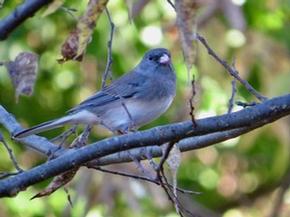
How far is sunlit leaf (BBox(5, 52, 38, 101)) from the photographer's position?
5.67 feet

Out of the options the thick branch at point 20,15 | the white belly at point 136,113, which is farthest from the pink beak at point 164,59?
the thick branch at point 20,15

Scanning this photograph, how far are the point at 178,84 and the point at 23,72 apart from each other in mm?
2248

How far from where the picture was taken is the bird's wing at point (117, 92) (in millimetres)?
3422

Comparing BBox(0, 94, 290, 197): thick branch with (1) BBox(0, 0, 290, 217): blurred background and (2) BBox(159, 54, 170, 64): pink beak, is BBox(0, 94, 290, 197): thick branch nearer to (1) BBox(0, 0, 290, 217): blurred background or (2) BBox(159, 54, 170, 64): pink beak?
(1) BBox(0, 0, 290, 217): blurred background

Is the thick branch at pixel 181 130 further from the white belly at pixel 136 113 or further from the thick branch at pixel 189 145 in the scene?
the white belly at pixel 136 113

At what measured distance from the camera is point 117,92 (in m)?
3.48

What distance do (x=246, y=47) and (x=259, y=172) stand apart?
1339 mm

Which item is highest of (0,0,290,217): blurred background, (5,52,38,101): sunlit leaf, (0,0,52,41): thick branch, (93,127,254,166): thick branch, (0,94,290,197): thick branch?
(0,0,52,41): thick branch

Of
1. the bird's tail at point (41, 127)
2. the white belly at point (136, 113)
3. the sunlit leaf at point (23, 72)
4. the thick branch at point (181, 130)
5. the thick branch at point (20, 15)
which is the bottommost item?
the white belly at point (136, 113)

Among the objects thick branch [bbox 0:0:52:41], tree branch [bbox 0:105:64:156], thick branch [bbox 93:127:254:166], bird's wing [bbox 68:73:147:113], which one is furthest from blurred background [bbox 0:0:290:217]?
thick branch [bbox 0:0:52:41]

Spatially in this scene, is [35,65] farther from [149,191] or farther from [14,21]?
[149,191]

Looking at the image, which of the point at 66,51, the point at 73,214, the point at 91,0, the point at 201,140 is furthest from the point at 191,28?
the point at 73,214

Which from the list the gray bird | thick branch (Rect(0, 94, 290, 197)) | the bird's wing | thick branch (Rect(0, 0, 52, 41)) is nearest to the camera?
thick branch (Rect(0, 0, 52, 41))

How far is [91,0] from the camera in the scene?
1.32 metres
